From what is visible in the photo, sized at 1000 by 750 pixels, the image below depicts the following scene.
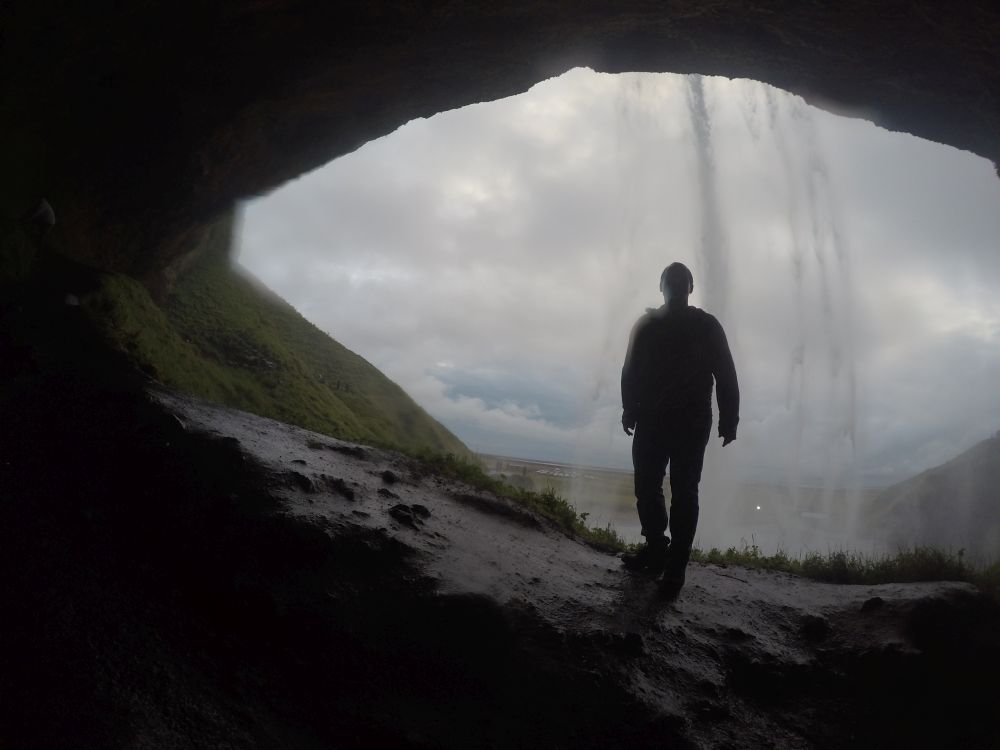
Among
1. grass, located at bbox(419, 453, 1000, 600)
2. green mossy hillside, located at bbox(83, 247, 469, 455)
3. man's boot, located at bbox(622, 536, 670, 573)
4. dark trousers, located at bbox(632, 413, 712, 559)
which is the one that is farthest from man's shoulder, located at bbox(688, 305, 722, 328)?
green mossy hillside, located at bbox(83, 247, 469, 455)

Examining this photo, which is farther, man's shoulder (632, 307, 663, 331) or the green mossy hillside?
the green mossy hillside

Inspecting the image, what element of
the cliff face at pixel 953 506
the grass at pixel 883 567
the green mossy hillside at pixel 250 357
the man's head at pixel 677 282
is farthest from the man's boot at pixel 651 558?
the cliff face at pixel 953 506

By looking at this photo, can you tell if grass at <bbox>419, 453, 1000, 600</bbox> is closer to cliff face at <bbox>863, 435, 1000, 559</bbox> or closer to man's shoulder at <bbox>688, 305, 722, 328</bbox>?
man's shoulder at <bbox>688, 305, 722, 328</bbox>

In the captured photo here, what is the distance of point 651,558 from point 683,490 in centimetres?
83

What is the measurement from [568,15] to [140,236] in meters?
7.52

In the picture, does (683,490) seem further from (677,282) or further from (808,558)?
(808,558)

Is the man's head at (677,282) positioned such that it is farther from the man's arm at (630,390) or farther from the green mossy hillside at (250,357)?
the green mossy hillside at (250,357)

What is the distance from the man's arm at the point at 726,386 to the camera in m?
4.84

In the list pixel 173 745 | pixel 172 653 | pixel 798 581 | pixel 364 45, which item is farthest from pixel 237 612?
pixel 364 45

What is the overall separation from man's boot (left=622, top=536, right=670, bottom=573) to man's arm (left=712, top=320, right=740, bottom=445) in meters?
1.18

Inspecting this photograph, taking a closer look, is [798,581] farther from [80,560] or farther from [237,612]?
[80,560]

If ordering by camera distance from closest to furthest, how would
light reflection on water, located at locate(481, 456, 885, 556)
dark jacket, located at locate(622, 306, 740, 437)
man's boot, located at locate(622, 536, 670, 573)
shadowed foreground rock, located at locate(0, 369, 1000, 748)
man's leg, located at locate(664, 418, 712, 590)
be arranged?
shadowed foreground rock, located at locate(0, 369, 1000, 748)
man's leg, located at locate(664, 418, 712, 590)
dark jacket, located at locate(622, 306, 740, 437)
man's boot, located at locate(622, 536, 670, 573)
light reflection on water, located at locate(481, 456, 885, 556)

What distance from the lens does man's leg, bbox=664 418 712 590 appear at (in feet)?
14.6

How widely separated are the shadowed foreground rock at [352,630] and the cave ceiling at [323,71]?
416 cm
